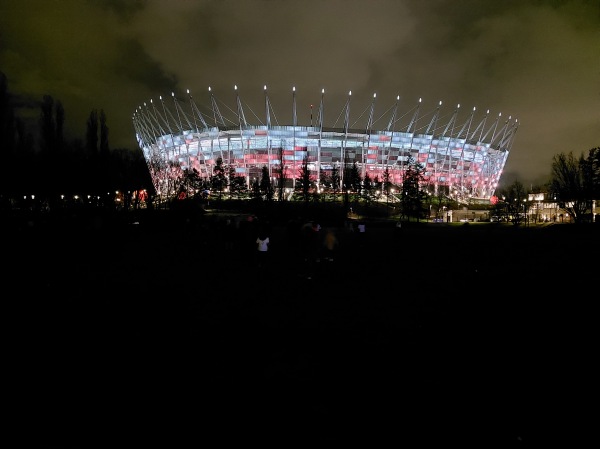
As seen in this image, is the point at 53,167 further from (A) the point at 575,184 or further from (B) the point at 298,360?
(A) the point at 575,184

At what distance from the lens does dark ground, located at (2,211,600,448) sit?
377 centimetres

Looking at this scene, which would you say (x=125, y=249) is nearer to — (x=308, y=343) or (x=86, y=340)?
(x=86, y=340)

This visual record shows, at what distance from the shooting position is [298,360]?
5387 millimetres

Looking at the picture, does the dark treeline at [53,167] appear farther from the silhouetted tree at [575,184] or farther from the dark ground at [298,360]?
the silhouetted tree at [575,184]

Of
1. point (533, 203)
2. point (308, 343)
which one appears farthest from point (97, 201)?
point (533, 203)

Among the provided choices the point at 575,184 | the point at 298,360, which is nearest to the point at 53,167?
the point at 298,360

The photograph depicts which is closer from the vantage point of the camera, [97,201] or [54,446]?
[54,446]

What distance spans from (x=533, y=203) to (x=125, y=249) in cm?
10555

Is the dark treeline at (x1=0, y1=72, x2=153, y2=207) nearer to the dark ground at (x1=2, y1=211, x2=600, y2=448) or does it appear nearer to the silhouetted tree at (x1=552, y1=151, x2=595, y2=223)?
the dark ground at (x1=2, y1=211, x2=600, y2=448)

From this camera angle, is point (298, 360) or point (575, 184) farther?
point (575, 184)

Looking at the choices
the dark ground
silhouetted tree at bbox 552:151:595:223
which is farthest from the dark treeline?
silhouetted tree at bbox 552:151:595:223

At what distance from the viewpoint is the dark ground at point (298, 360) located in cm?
377

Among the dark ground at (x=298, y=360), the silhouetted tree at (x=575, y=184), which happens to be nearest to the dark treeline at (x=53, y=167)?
the dark ground at (x=298, y=360)

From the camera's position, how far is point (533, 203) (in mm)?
99750
